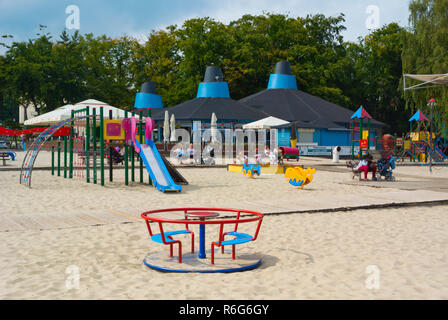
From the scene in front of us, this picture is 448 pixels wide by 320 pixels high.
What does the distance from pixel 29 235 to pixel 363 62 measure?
5742cm

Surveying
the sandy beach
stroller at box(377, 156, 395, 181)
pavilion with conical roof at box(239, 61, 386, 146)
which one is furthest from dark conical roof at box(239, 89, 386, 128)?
the sandy beach

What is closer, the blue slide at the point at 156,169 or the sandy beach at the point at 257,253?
the sandy beach at the point at 257,253

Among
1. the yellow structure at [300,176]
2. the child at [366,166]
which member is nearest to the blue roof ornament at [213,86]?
the child at [366,166]

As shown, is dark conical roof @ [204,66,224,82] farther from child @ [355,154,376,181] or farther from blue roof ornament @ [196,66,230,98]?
child @ [355,154,376,181]

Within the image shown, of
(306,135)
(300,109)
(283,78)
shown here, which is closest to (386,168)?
(306,135)

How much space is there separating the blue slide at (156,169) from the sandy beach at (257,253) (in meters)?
1.46

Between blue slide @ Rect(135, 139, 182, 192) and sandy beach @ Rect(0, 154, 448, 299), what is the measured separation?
4.80ft

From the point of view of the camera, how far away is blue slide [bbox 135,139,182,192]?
556 inches

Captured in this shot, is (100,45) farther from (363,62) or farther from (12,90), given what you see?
(363,62)

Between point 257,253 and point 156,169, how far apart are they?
8667 millimetres

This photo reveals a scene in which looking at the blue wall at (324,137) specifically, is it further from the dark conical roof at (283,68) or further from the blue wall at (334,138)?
the dark conical roof at (283,68)

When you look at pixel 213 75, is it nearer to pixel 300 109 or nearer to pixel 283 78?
pixel 283 78

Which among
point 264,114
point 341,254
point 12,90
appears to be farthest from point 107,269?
point 12,90

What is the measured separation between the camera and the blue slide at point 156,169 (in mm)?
14125
